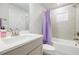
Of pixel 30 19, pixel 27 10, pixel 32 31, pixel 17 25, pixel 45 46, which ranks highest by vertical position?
pixel 27 10

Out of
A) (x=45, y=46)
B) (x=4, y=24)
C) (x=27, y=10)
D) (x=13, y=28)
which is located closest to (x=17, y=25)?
(x=13, y=28)

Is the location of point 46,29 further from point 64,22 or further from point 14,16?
point 64,22

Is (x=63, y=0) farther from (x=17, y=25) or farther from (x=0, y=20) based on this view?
(x=0, y=20)

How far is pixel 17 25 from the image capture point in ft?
4.65

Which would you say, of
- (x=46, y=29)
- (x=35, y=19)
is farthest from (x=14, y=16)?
(x=46, y=29)

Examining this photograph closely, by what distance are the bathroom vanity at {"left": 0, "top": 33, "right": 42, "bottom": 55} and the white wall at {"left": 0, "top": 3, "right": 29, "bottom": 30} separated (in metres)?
0.21

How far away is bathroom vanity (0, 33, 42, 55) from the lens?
2.59ft

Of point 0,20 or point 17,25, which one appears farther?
point 17,25

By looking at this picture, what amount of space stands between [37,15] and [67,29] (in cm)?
107

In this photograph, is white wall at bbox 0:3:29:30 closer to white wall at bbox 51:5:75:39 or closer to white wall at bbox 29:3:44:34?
white wall at bbox 29:3:44:34

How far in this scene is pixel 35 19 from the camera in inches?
58.9

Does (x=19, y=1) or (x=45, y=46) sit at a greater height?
(x=19, y=1)

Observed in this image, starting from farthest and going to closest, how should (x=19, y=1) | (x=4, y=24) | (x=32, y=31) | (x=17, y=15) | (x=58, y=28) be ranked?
1. (x=58, y=28)
2. (x=32, y=31)
3. (x=17, y=15)
4. (x=4, y=24)
5. (x=19, y=1)

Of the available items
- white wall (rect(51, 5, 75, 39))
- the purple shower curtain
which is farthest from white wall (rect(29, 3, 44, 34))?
white wall (rect(51, 5, 75, 39))
